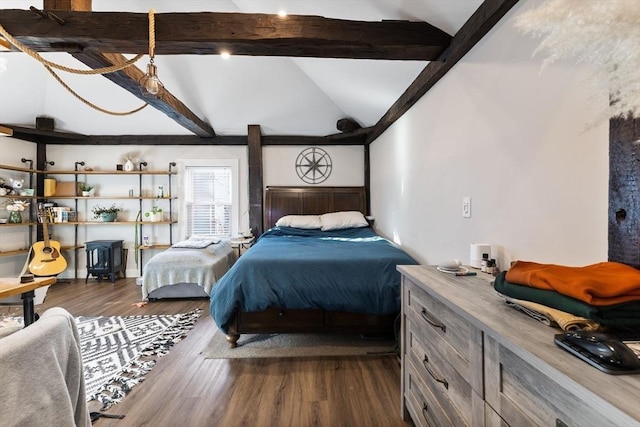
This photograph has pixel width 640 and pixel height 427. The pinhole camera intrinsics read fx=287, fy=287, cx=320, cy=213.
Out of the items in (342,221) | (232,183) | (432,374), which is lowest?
(432,374)

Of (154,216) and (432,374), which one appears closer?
(432,374)

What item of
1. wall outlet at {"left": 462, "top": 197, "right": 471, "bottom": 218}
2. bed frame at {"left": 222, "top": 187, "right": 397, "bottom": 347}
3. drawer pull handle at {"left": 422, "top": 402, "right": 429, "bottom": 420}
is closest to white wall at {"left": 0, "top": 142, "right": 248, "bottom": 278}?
bed frame at {"left": 222, "top": 187, "right": 397, "bottom": 347}

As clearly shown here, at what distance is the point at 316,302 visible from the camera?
230 cm

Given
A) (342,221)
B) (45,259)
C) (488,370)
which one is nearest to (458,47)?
(488,370)

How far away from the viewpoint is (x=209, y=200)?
4.99 metres

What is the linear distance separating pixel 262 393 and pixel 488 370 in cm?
156

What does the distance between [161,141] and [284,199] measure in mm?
2343

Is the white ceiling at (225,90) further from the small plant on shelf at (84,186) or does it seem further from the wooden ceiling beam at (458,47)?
the small plant on shelf at (84,186)

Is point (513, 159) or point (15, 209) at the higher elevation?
→ point (513, 159)

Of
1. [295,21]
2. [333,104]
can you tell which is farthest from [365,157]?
[295,21]

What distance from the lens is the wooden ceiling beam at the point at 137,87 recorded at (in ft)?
7.53

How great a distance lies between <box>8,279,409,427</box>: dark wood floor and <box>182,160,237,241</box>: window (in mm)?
2661

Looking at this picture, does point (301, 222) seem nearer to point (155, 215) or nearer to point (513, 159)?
point (155, 215)

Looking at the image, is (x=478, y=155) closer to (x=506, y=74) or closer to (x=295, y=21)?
(x=506, y=74)
